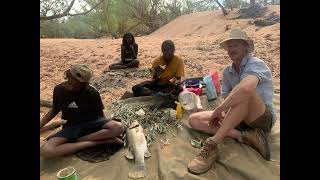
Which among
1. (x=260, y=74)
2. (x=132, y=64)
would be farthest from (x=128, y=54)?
(x=260, y=74)

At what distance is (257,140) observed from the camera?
3203 millimetres

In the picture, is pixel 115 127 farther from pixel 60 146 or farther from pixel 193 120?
pixel 193 120

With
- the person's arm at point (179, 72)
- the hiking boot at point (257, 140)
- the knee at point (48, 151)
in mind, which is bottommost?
the knee at point (48, 151)

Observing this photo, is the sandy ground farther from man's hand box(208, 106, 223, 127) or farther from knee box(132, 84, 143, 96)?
man's hand box(208, 106, 223, 127)

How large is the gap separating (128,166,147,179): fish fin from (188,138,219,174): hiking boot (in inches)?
15.7

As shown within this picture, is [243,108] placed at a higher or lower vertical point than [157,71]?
lower

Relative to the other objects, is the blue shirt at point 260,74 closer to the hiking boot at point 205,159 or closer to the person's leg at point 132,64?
the hiking boot at point 205,159

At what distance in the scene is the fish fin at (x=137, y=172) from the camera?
304 cm

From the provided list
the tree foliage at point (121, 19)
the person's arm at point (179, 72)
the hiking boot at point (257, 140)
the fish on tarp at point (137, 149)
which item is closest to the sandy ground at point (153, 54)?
the person's arm at point (179, 72)

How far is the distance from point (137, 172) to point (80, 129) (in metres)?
0.79

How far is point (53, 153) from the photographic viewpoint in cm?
331

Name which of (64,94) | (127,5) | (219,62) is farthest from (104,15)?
(64,94)
